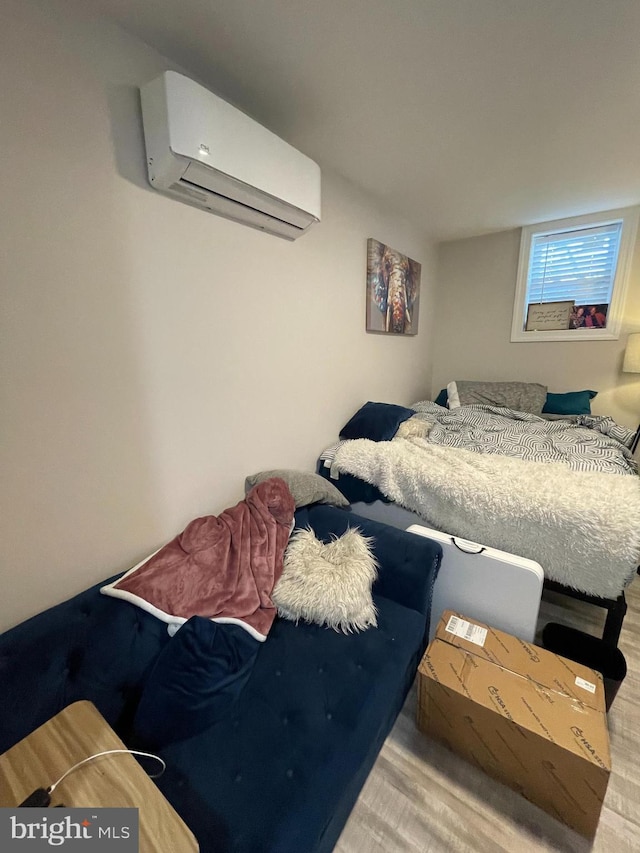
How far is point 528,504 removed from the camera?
1539 mm

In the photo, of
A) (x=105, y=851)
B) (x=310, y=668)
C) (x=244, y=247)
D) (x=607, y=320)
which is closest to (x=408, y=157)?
(x=244, y=247)

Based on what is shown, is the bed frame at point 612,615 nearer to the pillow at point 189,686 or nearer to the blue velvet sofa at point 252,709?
the blue velvet sofa at point 252,709

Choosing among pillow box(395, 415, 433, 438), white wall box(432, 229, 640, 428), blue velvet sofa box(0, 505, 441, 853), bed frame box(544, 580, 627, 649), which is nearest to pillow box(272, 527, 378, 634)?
blue velvet sofa box(0, 505, 441, 853)

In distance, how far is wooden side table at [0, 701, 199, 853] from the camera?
59 centimetres

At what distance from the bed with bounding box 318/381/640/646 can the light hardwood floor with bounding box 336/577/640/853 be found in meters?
0.50

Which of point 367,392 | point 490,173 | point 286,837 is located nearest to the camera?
point 286,837

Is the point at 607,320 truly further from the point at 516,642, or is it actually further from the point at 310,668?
the point at 310,668

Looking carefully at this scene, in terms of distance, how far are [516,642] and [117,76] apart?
2381 mm

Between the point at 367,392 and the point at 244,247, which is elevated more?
the point at 244,247

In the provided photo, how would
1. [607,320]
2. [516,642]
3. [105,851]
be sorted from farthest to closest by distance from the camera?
[607,320]
[516,642]
[105,851]

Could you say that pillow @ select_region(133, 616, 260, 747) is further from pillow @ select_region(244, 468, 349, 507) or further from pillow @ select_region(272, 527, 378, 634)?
pillow @ select_region(244, 468, 349, 507)

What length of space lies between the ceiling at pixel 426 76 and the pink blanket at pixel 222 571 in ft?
5.40

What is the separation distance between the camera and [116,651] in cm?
100

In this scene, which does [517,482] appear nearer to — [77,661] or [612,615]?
[612,615]
